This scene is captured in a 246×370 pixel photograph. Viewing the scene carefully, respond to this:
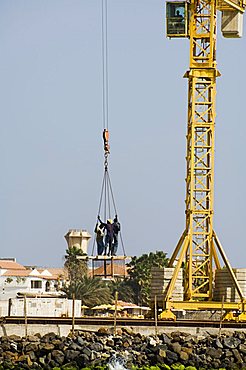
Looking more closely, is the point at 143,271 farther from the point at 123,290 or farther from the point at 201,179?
the point at 201,179

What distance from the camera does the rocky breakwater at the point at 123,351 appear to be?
129 ft

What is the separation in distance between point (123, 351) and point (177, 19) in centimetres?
1593

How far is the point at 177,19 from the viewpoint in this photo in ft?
168

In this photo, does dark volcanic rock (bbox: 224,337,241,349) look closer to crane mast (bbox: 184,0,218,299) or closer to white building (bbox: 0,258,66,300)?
crane mast (bbox: 184,0,218,299)

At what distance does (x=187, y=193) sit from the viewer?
167 ft

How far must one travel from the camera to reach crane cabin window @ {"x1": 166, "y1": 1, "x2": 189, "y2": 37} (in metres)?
51.1

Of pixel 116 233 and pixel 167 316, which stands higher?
pixel 116 233

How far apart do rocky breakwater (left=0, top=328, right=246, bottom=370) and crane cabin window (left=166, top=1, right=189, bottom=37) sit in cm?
1373

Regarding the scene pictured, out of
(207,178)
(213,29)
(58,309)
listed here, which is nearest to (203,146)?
(207,178)

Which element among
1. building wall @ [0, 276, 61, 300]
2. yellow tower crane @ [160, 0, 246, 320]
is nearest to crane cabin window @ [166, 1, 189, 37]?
yellow tower crane @ [160, 0, 246, 320]

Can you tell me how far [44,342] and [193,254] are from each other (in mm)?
11019

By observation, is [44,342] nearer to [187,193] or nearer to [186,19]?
[187,193]

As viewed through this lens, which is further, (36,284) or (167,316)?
(36,284)

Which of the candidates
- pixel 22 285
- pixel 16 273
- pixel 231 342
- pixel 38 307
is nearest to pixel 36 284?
pixel 22 285
